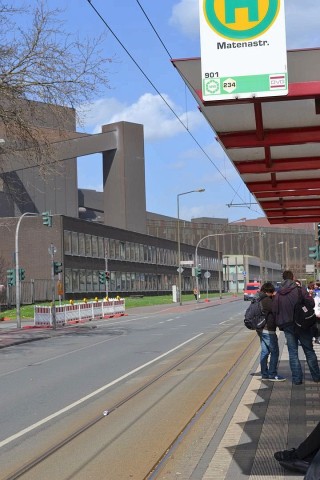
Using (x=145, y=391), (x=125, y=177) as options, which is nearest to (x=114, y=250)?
(x=125, y=177)

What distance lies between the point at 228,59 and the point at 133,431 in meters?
4.89

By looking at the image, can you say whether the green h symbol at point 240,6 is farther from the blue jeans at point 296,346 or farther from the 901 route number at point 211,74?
the blue jeans at point 296,346

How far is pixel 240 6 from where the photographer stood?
5.18 meters

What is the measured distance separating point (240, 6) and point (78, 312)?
1354 inches

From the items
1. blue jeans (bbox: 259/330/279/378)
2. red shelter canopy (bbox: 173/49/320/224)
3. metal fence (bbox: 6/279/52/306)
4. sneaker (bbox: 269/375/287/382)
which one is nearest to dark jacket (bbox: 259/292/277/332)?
blue jeans (bbox: 259/330/279/378)

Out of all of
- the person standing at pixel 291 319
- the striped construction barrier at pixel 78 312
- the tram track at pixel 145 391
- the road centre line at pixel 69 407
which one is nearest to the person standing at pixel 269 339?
the person standing at pixel 291 319

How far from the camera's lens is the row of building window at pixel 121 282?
62822 mm

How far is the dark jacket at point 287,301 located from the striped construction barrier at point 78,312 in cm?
2452

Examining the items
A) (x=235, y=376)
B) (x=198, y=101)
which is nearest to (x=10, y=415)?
(x=235, y=376)

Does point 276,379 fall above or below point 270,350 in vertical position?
below

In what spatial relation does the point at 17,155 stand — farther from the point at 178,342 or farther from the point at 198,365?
the point at 198,365

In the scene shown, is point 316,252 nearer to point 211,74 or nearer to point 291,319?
point 291,319

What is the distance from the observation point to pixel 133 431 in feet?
27.0

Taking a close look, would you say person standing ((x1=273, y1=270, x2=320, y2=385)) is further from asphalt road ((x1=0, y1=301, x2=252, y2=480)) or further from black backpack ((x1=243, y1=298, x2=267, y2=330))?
asphalt road ((x1=0, y1=301, x2=252, y2=480))
